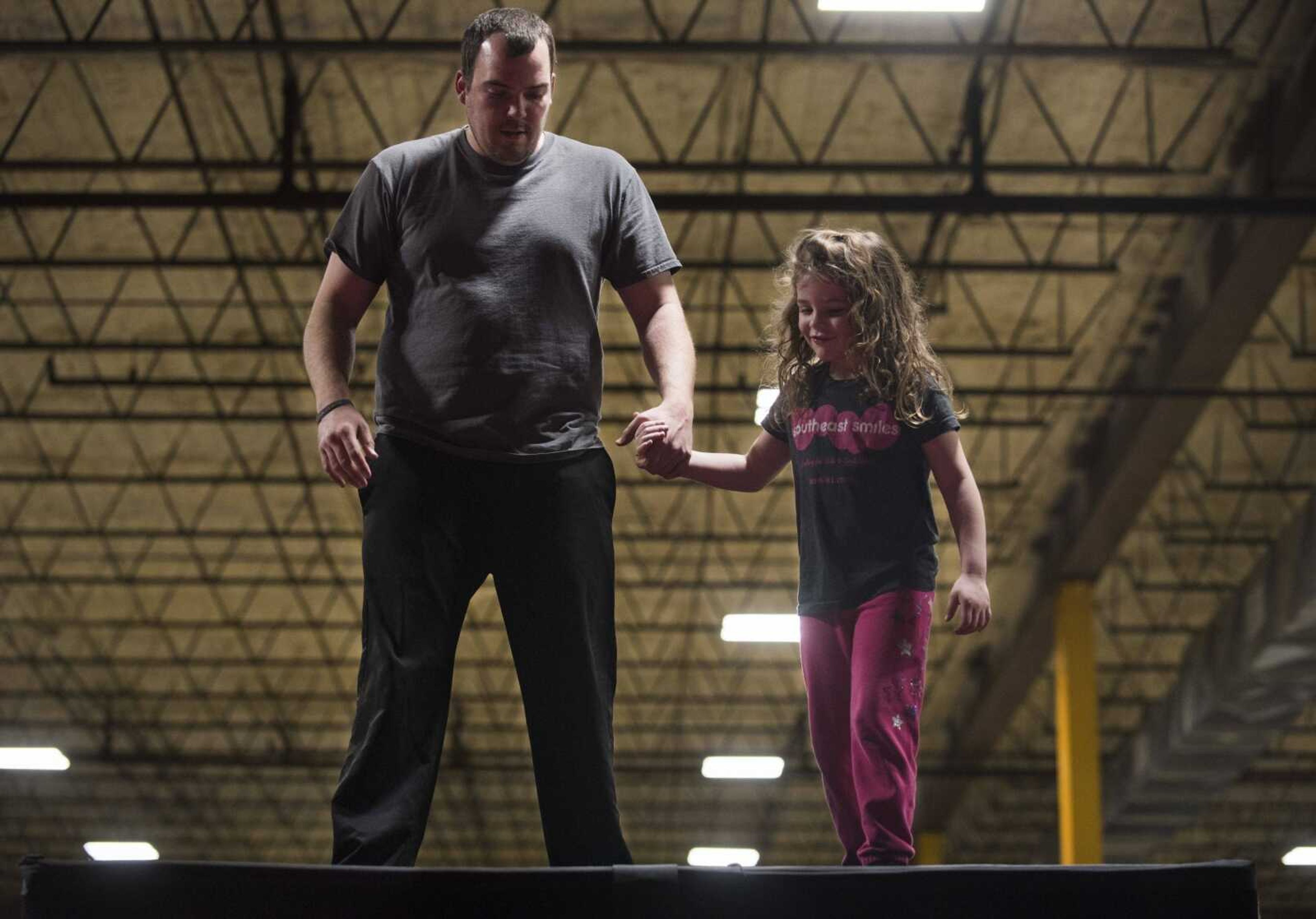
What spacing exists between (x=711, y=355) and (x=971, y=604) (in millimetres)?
13322

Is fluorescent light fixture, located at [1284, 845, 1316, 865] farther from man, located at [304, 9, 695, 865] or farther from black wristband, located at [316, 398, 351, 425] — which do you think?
black wristband, located at [316, 398, 351, 425]

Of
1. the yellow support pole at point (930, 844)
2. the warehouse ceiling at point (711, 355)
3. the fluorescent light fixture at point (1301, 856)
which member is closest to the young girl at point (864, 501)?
the warehouse ceiling at point (711, 355)

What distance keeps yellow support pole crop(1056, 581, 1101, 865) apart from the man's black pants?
14.2 meters

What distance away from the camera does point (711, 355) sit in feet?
55.1

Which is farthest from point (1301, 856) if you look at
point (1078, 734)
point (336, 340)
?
point (336, 340)

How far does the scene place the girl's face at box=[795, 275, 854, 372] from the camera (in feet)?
12.2

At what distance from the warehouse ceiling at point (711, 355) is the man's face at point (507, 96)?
8448 mm

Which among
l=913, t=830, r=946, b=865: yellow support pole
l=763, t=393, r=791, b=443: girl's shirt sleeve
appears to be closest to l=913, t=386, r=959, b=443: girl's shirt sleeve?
l=763, t=393, r=791, b=443: girl's shirt sleeve

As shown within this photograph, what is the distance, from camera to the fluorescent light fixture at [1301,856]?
2786cm

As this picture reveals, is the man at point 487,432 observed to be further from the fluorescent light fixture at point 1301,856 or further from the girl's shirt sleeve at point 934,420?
the fluorescent light fixture at point 1301,856

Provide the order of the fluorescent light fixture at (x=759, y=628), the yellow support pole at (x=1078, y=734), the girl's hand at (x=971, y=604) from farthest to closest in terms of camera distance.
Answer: the fluorescent light fixture at (x=759, y=628), the yellow support pole at (x=1078, y=734), the girl's hand at (x=971, y=604)

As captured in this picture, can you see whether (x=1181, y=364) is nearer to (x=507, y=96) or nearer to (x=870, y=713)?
(x=870, y=713)

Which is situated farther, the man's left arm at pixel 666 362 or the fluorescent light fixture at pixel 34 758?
the fluorescent light fixture at pixel 34 758

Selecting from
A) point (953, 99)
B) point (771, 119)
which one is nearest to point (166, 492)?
point (771, 119)
